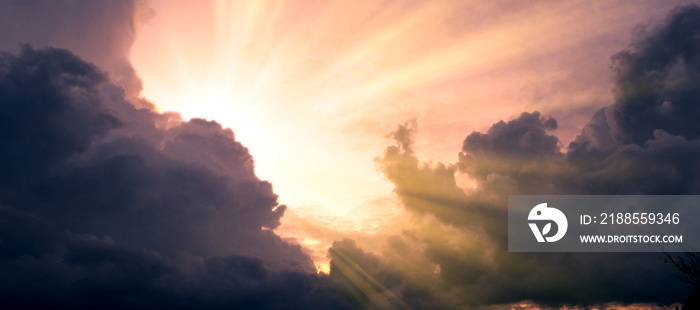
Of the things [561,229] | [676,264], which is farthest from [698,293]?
[561,229]

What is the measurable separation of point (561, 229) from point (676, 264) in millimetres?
59763

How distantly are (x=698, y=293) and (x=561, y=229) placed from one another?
131 feet

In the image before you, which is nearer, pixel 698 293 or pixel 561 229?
pixel 698 293

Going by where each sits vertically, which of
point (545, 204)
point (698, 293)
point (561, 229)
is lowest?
point (698, 293)

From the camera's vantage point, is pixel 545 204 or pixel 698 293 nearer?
pixel 698 293

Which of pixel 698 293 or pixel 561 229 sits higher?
pixel 561 229

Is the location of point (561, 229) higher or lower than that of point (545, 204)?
lower

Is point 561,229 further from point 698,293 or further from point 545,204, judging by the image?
point 698,293

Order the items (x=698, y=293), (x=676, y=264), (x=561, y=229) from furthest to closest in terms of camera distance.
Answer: (x=561, y=229) → (x=698, y=293) → (x=676, y=264)

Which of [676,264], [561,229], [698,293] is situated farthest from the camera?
[561,229]

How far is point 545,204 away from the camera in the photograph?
114500mm

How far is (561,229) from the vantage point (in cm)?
11012

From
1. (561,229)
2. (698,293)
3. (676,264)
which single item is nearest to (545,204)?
(561,229)

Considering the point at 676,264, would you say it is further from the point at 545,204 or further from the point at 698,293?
the point at 545,204
